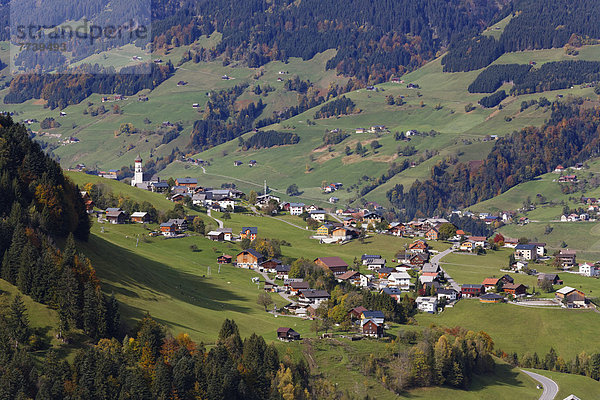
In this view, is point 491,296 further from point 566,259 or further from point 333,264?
point 566,259

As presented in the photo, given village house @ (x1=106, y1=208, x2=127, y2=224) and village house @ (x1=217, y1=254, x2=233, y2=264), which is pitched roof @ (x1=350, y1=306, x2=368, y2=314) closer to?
village house @ (x1=217, y1=254, x2=233, y2=264)

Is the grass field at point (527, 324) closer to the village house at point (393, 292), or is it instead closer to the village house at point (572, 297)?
the village house at point (572, 297)

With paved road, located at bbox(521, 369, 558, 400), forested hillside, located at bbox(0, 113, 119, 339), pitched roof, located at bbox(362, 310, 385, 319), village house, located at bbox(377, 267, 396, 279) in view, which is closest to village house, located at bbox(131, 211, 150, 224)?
forested hillside, located at bbox(0, 113, 119, 339)

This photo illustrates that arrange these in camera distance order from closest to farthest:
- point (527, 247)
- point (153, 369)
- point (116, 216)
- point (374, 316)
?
point (153, 369) < point (374, 316) < point (116, 216) < point (527, 247)

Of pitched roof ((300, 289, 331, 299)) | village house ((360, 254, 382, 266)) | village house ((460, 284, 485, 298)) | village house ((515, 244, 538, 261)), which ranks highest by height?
pitched roof ((300, 289, 331, 299))

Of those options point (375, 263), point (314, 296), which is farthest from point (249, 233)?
point (314, 296)

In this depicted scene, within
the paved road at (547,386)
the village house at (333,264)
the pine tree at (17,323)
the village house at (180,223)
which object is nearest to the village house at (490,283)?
the village house at (333,264)
